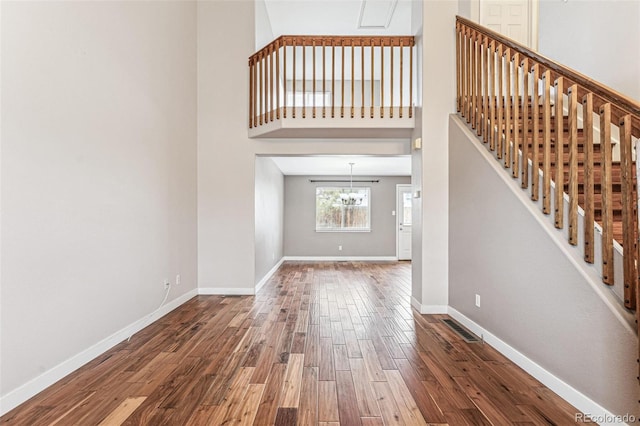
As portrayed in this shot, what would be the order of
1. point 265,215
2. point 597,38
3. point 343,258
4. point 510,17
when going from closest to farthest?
point 597,38 → point 510,17 → point 265,215 → point 343,258

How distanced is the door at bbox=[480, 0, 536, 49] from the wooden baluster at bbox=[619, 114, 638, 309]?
3300 mm

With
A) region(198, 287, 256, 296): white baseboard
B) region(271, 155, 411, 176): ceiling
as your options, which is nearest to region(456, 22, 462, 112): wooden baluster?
region(271, 155, 411, 176): ceiling

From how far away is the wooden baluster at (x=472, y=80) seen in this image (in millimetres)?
3469

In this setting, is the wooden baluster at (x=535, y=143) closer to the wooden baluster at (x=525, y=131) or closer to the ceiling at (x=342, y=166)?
the wooden baluster at (x=525, y=131)

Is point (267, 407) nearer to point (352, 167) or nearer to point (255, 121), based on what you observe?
point (255, 121)

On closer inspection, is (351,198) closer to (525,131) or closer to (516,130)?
(516,130)

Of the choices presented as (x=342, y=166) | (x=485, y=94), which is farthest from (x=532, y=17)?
(x=342, y=166)

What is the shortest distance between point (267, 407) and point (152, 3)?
3.84m

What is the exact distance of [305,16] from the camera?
6.25m

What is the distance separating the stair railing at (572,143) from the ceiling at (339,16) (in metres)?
2.98

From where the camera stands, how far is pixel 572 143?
2.05 metres

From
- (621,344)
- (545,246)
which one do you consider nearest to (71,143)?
(545,246)

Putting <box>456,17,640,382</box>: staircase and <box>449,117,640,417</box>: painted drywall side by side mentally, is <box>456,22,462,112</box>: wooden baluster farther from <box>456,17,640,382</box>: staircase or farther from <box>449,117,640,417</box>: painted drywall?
<box>456,17,640,382</box>: staircase

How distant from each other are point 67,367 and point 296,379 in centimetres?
153
